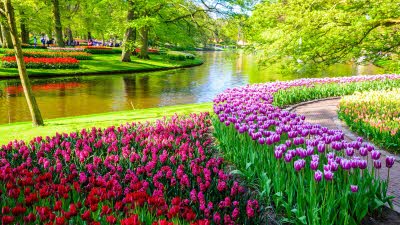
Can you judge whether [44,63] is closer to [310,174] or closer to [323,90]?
[323,90]

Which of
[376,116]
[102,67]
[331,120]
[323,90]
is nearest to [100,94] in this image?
[102,67]

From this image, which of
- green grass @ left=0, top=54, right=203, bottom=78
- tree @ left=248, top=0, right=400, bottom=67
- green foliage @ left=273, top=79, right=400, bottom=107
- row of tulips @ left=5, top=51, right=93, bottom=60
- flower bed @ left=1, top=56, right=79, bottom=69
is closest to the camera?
green foliage @ left=273, top=79, right=400, bottom=107

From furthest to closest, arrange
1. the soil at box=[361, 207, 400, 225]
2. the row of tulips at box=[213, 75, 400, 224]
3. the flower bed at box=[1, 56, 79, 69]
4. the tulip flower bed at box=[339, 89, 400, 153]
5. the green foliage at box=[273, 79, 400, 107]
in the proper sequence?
the flower bed at box=[1, 56, 79, 69]
the green foliage at box=[273, 79, 400, 107]
the tulip flower bed at box=[339, 89, 400, 153]
the soil at box=[361, 207, 400, 225]
the row of tulips at box=[213, 75, 400, 224]

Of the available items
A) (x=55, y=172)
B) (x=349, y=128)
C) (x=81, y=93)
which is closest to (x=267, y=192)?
(x=55, y=172)

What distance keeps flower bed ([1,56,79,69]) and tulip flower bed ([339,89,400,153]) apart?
23997mm

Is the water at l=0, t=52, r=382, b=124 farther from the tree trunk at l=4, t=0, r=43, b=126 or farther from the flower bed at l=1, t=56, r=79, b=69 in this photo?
the tree trunk at l=4, t=0, r=43, b=126

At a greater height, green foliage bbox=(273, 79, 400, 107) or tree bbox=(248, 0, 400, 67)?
tree bbox=(248, 0, 400, 67)

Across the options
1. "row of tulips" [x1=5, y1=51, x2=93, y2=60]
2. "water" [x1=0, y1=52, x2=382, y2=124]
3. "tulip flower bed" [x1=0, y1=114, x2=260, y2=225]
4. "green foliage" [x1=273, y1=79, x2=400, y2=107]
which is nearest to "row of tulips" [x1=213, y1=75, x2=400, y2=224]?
"tulip flower bed" [x1=0, y1=114, x2=260, y2=225]

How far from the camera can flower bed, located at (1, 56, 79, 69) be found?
86.8 feet

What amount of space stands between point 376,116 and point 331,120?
66.9 inches

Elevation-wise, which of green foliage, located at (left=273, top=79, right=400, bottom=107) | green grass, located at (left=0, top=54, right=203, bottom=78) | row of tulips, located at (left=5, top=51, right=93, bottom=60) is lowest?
green grass, located at (left=0, top=54, right=203, bottom=78)

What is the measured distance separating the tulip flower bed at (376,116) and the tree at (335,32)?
459cm

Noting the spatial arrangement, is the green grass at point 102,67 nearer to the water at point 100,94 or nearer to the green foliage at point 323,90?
the water at point 100,94

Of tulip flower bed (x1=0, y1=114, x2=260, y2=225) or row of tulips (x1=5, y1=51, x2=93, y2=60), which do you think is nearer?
tulip flower bed (x1=0, y1=114, x2=260, y2=225)
